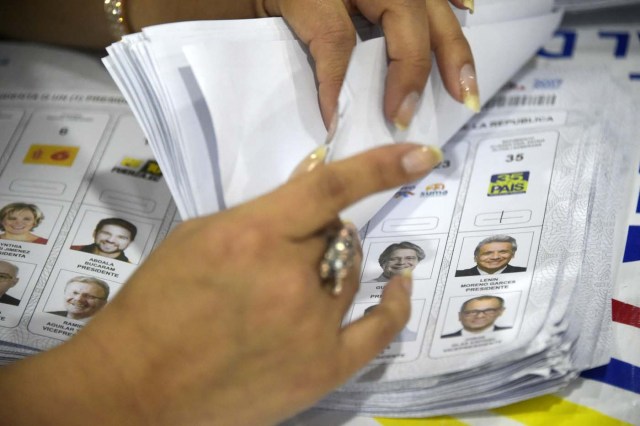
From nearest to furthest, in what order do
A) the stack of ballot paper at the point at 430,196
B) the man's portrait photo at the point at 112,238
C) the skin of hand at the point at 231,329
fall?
the skin of hand at the point at 231,329, the stack of ballot paper at the point at 430,196, the man's portrait photo at the point at 112,238

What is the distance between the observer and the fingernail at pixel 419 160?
17.3 inches

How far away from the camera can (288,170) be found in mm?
537

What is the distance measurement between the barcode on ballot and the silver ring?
348 mm

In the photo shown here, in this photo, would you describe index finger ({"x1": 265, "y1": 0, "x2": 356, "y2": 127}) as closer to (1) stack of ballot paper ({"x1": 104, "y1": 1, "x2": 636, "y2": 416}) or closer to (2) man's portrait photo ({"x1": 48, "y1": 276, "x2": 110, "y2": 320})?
(1) stack of ballot paper ({"x1": 104, "y1": 1, "x2": 636, "y2": 416})

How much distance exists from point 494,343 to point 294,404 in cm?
16

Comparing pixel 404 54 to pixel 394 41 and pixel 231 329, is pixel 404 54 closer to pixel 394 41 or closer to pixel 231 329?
pixel 394 41

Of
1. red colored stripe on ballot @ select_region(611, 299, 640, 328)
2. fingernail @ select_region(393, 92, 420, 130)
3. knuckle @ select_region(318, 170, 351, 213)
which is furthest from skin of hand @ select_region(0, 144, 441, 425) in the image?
red colored stripe on ballot @ select_region(611, 299, 640, 328)

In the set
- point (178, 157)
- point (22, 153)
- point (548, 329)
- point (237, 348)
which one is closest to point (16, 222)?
point (22, 153)

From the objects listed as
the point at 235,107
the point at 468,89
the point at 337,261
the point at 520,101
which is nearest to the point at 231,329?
the point at 337,261

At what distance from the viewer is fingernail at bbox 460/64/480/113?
587 millimetres

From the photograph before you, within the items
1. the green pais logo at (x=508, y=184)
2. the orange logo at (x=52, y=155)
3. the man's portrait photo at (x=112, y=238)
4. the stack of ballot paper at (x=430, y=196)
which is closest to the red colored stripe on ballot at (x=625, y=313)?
the stack of ballot paper at (x=430, y=196)

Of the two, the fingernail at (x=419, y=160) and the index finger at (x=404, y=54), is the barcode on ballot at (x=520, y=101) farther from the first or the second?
the fingernail at (x=419, y=160)

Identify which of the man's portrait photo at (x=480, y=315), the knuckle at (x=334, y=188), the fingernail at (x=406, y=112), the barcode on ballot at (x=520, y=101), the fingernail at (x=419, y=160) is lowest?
the man's portrait photo at (x=480, y=315)

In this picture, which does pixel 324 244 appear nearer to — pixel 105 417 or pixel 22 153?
pixel 105 417
